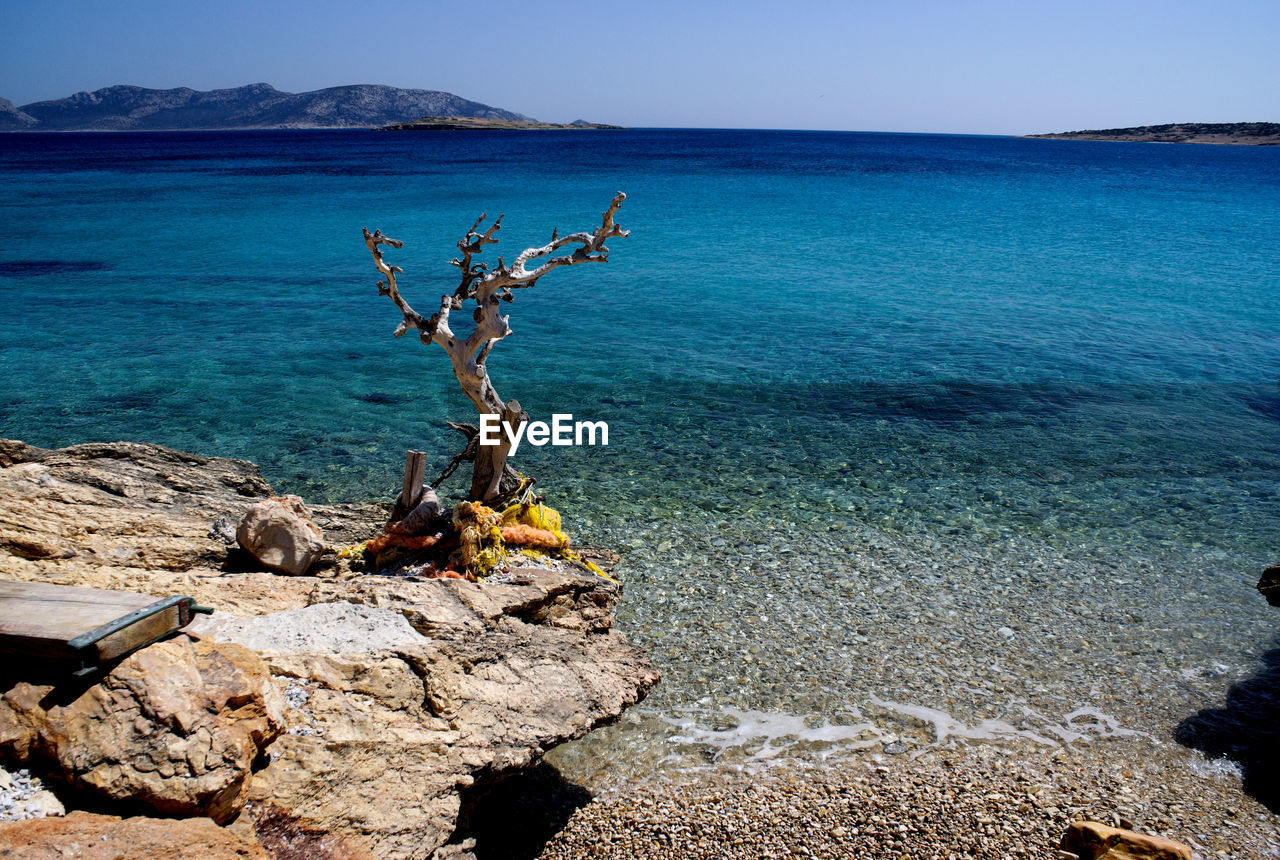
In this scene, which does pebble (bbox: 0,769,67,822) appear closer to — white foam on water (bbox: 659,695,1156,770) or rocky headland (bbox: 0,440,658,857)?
rocky headland (bbox: 0,440,658,857)

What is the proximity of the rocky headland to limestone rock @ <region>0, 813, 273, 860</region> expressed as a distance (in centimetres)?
1

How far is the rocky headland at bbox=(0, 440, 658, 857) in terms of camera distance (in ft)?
13.5

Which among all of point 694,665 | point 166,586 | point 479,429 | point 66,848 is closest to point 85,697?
point 66,848

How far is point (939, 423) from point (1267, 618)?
7.09 meters

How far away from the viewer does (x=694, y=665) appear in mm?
8773

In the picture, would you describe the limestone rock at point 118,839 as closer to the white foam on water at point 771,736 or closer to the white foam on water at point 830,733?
the white foam on water at point 830,733

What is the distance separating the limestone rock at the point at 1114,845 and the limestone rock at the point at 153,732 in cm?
574

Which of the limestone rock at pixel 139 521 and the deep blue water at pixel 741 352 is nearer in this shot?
the limestone rock at pixel 139 521

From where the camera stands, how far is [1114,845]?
19.2ft

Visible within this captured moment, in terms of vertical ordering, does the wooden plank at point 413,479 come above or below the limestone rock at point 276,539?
above

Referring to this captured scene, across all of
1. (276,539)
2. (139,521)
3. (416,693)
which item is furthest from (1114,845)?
(139,521)

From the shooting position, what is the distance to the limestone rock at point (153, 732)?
4082mm

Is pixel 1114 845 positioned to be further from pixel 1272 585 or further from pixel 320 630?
pixel 320 630

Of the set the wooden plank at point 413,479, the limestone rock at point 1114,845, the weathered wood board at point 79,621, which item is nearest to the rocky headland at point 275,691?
the weathered wood board at point 79,621
